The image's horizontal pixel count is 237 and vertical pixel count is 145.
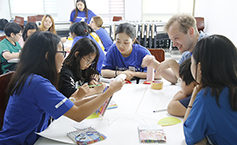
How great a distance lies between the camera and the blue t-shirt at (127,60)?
231cm

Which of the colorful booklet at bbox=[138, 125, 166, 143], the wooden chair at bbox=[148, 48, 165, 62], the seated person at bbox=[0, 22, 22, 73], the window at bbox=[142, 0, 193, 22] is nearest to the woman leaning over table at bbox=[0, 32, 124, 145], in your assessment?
the colorful booklet at bbox=[138, 125, 166, 143]

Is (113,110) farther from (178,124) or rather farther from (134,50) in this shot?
(134,50)

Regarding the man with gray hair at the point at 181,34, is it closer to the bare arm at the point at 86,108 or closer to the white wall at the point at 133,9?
the bare arm at the point at 86,108

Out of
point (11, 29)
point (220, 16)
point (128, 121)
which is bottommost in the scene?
point (128, 121)

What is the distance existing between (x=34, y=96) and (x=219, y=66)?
0.88m

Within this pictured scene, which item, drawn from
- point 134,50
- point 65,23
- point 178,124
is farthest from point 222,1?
point 178,124

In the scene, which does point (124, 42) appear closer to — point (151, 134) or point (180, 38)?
point (180, 38)

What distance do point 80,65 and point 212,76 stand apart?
1149mm

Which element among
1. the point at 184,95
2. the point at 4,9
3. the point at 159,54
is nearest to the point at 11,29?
the point at 159,54

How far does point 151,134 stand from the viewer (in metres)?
1.06

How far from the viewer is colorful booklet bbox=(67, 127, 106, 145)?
101 centimetres

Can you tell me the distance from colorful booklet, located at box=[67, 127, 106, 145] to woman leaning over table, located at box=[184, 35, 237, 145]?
1.49 feet

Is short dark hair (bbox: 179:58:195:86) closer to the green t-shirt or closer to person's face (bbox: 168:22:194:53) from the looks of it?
person's face (bbox: 168:22:194:53)

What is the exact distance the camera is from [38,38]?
1.13m
